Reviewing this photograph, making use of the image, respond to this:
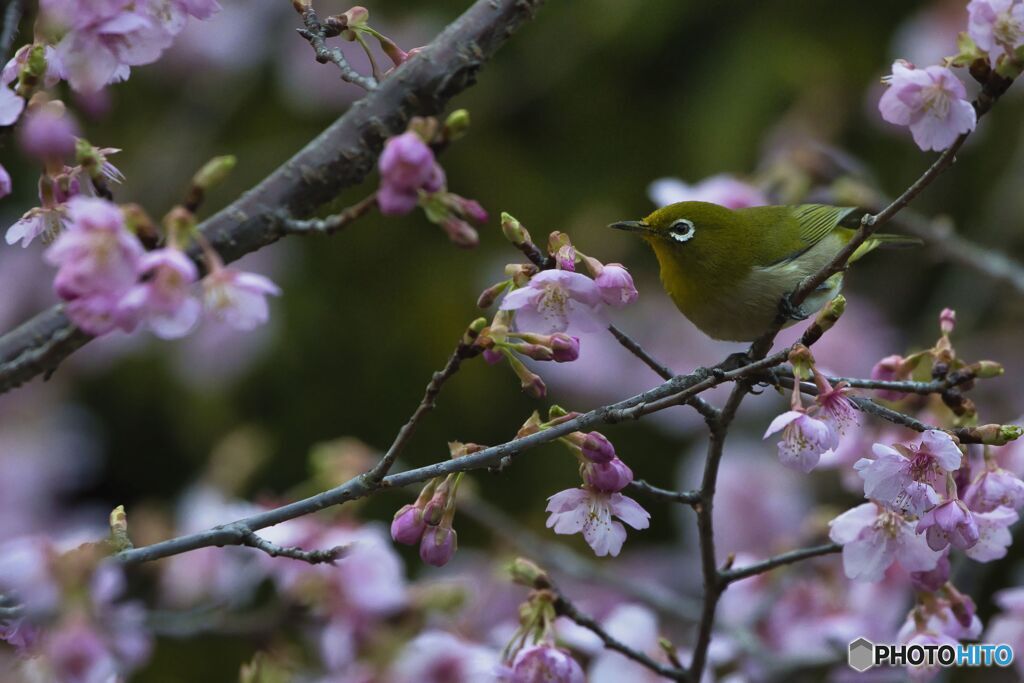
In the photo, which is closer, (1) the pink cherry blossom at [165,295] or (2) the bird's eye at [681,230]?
(1) the pink cherry blossom at [165,295]

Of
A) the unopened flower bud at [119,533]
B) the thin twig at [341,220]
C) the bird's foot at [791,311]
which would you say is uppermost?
the bird's foot at [791,311]

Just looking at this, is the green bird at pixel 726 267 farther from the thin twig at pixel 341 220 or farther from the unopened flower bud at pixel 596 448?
the thin twig at pixel 341 220

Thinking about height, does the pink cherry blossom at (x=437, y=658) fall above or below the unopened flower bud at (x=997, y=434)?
below

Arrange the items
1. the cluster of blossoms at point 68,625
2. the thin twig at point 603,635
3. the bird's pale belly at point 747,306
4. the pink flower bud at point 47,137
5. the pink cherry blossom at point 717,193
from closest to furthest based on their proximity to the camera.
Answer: the cluster of blossoms at point 68,625 → the pink flower bud at point 47,137 → the thin twig at point 603,635 → the bird's pale belly at point 747,306 → the pink cherry blossom at point 717,193

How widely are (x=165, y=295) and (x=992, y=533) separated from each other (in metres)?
1.00

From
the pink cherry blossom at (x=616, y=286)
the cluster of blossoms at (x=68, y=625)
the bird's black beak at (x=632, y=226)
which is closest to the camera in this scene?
the cluster of blossoms at (x=68, y=625)

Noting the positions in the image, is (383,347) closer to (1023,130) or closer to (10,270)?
(10,270)

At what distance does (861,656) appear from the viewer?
176 centimetres

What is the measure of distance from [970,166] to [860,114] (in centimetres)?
39

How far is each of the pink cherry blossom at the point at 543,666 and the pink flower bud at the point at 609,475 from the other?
25cm

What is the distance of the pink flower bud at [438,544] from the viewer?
4.02ft

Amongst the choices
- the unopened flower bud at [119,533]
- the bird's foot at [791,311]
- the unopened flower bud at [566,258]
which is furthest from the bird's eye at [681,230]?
the unopened flower bud at [119,533]

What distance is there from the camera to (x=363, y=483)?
1.14m

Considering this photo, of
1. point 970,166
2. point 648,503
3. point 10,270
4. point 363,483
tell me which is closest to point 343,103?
point 10,270
